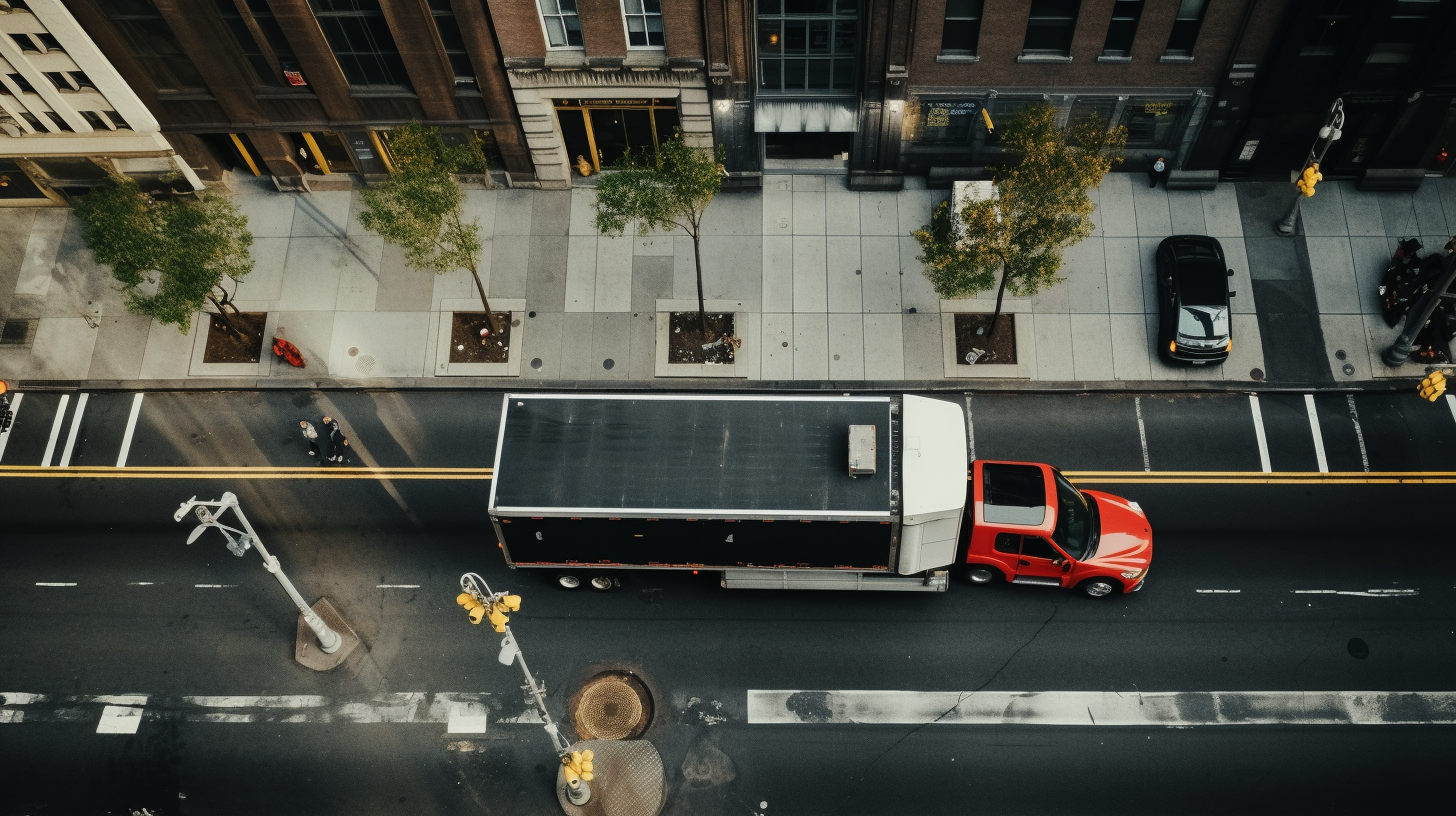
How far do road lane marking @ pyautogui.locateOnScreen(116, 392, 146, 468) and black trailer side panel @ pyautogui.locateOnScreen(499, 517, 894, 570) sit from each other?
1301 centimetres

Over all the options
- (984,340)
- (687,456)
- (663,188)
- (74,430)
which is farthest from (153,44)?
(984,340)

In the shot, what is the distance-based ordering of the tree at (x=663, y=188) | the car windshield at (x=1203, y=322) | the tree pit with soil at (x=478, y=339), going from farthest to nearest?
the tree pit with soil at (x=478, y=339) < the car windshield at (x=1203, y=322) < the tree at (x=663, y=188)

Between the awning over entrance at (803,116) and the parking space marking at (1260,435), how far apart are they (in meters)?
13.9

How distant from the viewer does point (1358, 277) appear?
29.3 meters

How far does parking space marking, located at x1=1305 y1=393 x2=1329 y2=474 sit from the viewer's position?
2652 centimetres

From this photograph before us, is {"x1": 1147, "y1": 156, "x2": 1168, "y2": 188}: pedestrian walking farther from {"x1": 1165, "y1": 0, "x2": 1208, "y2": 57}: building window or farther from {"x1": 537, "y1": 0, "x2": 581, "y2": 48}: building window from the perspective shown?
{"x1": 537, "y1": 0, "x2": 581, "y2": 48}: building window

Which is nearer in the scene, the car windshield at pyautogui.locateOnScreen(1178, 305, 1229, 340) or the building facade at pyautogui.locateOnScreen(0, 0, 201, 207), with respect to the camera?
the building facade at pyautogui.locateOnScreen(0, 0, 201, 207)

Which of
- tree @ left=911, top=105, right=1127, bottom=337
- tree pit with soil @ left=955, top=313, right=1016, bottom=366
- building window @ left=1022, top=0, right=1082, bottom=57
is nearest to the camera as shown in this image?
tree @ left=911, top=105, right=1127, bottom=337

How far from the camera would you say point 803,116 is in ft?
96.1

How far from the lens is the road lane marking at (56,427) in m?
27.8

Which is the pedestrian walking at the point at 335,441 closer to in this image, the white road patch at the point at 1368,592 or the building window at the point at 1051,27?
the building window at the point at 1051,27

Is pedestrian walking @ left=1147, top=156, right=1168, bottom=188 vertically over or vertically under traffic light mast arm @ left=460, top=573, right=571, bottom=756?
over

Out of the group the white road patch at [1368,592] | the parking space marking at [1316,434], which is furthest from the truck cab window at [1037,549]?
the parking space marking at [1316,434]

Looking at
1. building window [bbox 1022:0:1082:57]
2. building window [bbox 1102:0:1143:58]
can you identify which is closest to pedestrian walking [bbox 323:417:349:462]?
building window [bbox 1022:0:1082:57]
